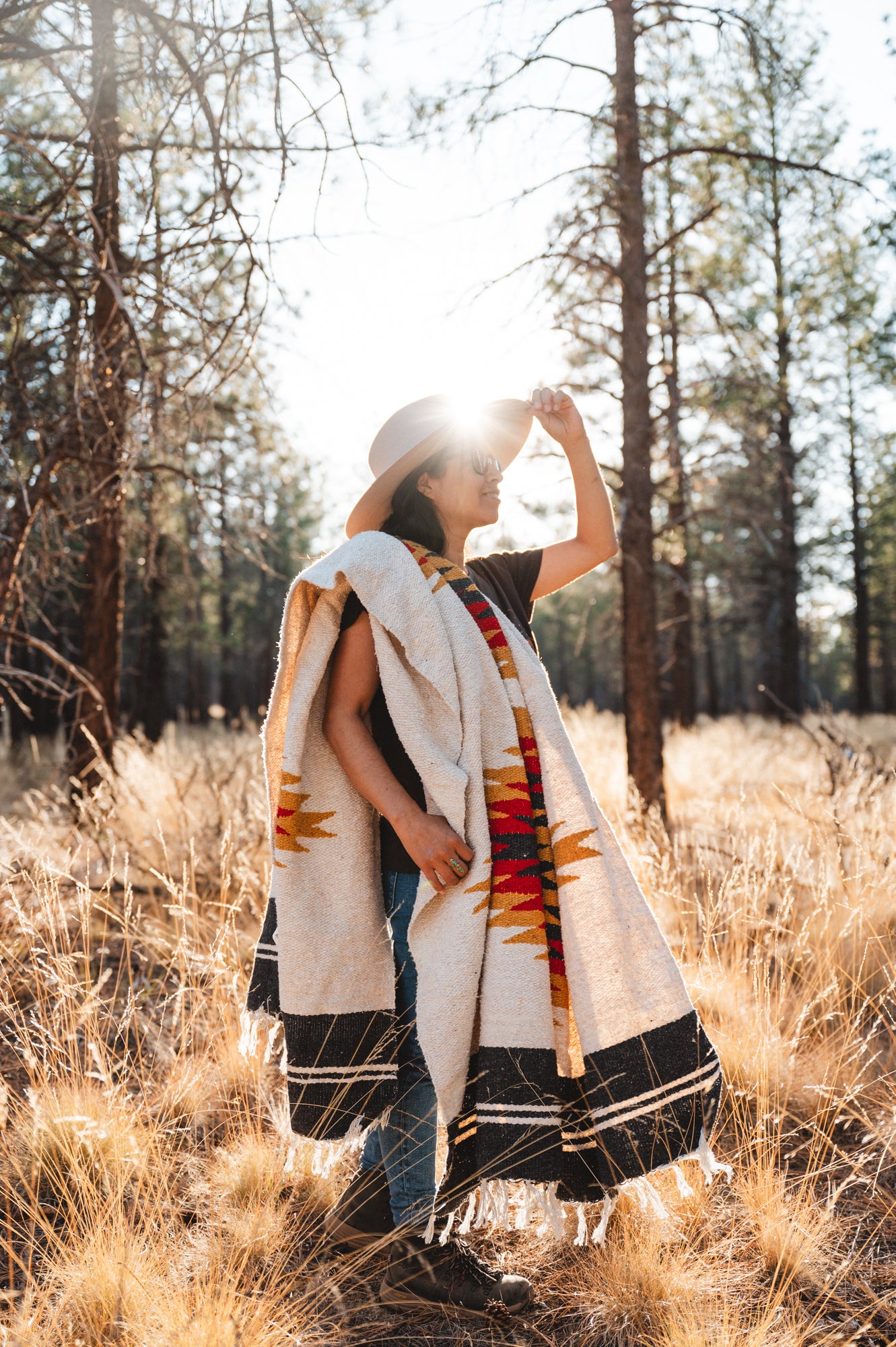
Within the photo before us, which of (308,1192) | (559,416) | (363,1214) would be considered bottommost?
(308,1192)

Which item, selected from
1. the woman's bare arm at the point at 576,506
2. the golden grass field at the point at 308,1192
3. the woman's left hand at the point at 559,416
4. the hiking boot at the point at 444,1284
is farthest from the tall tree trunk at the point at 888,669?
the hiking boot at the point at 444,1284

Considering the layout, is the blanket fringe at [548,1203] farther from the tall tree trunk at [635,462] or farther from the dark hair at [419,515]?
the tall tree trunk at [635,462]

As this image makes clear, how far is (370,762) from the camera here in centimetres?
178

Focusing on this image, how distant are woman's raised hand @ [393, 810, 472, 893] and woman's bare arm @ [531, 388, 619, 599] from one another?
852mm

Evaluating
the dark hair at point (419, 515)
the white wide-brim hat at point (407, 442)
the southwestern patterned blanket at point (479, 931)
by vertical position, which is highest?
the white wide-brim hat at point (407, 442)

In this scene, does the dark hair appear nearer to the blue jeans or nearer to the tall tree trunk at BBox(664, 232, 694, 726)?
the blue jeans

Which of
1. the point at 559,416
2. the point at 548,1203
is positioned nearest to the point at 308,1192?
the point at 548,1203

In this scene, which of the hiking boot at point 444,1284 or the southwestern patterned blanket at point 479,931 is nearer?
the southwestern patterned blanket at point 479,931

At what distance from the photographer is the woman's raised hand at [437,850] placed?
1.68m

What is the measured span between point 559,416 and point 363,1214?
78.3 inches

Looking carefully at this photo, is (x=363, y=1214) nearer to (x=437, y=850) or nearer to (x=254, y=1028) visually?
(x=254, y=1028)

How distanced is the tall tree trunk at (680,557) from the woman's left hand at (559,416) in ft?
15.1

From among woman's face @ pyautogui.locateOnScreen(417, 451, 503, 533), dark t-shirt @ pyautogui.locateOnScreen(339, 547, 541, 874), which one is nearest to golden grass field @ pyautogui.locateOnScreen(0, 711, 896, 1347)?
dark t-shirt @ pyautogui.locateOnScreen(339, 547, 541, 874)

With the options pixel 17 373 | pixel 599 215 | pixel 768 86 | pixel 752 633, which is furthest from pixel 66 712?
pixel 752 633
